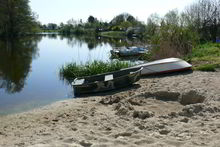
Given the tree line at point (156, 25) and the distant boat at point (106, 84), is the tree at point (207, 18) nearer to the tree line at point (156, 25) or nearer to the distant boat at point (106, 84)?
the tree line at point (156, 25)

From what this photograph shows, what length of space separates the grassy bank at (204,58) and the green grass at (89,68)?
3782 mm

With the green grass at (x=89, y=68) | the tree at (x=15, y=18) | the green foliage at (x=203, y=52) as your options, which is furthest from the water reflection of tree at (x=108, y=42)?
the tree at (x=15, y=18)

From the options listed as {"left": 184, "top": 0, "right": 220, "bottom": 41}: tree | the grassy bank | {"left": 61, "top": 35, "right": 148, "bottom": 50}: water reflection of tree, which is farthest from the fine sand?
{"left": 184, "top": 0, "right": 220, "bottom": 41}: tree

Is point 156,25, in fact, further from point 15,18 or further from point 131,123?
point 15,18

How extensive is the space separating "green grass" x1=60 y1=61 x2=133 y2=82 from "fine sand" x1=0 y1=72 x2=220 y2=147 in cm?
435

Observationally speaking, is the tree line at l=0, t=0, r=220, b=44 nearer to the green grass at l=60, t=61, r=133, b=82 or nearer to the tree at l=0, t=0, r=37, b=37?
the tree at l=0, t=0, r=37, b=37

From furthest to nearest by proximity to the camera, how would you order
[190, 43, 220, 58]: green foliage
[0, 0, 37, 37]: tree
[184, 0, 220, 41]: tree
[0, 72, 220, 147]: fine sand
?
[0, 0, 37, 37]: tree
[184, 0, 220, 41]: tree
[190, 43, 220, 58]: green foliage
[0, 72, 220, 147]: fine sand

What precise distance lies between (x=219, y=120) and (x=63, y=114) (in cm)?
379

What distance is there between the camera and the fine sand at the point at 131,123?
4.06 m

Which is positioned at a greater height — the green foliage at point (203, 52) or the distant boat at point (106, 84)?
the green foliage at point (203, 52)

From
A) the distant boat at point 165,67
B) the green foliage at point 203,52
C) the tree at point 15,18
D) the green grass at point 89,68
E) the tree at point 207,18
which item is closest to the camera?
the distant boat at point 165,67

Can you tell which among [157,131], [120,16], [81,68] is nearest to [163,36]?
[81,68]

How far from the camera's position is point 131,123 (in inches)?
203

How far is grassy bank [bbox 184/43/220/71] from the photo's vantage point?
38.0 ft
